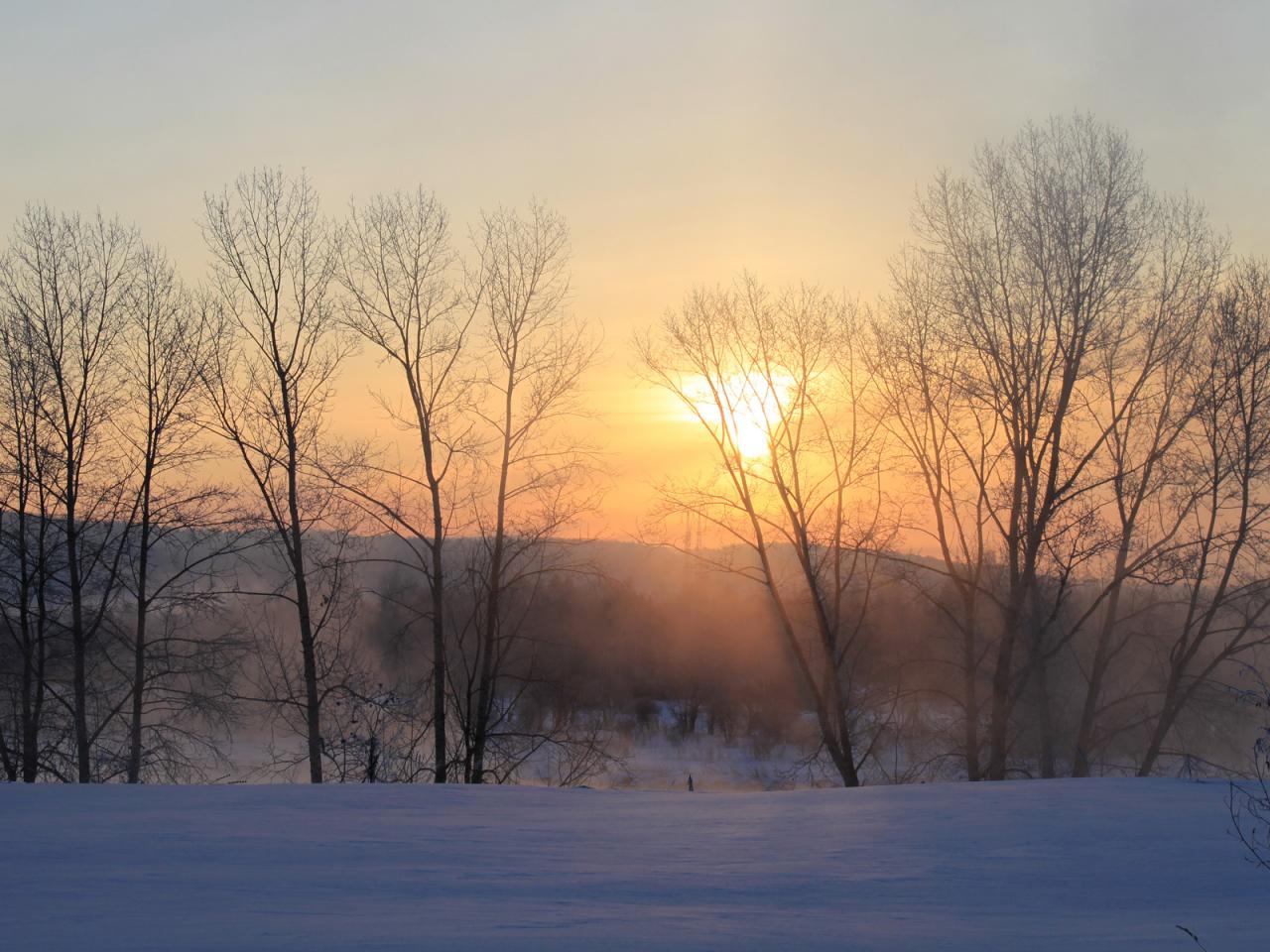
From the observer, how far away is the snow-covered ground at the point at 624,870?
15.9ft

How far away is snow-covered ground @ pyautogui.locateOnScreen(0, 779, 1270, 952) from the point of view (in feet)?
15.9

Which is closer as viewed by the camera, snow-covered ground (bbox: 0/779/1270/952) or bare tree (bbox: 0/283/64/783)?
snow-covered ground (bbox: 0/779/1270/952)

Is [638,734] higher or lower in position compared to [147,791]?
lower

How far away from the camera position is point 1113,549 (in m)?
19.1

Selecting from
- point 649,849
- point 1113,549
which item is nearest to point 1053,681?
point 1113,549

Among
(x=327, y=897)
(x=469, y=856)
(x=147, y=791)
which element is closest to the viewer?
(x=327, y=897)

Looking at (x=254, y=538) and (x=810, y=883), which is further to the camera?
(x=254, y=538)

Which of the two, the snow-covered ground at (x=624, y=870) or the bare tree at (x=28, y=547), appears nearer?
the snow-covered ground at (x=624, y=870)

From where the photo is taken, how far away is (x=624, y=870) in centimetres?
657

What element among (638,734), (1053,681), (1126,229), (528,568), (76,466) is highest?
(1126,229)

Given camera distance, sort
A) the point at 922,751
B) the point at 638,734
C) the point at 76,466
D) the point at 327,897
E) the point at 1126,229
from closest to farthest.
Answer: the point at 327,897
the point at 1126,229
the point at 76,466
the point at 922,751
the point at 638,734

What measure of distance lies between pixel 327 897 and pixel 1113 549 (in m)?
17.2

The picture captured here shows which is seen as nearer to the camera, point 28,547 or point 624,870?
point 624,870

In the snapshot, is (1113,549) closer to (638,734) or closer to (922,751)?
(922,751)
